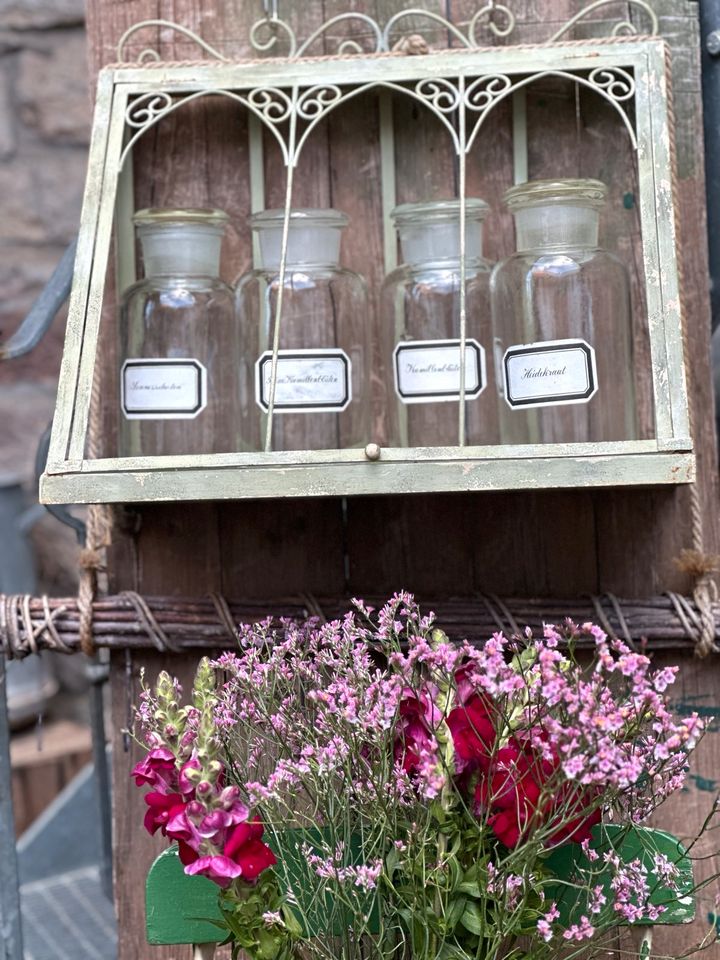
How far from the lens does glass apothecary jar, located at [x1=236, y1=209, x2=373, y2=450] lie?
1.18 metres

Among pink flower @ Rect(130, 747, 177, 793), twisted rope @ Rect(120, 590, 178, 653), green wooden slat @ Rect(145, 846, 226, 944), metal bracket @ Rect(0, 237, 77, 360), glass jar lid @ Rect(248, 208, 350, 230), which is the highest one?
glass jar lid @ Rect(248, 208, 350, 230)

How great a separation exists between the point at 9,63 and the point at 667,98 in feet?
5.48

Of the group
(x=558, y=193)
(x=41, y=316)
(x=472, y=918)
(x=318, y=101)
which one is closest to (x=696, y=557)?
(x=558, y=193)

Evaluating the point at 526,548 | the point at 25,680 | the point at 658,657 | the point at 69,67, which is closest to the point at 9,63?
the point at 69,67

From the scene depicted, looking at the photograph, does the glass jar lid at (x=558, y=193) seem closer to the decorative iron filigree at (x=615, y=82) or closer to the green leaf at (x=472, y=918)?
the decorative iron filigree at (x=615, y=82)

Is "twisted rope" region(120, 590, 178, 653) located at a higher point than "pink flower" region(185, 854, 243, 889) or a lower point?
higher

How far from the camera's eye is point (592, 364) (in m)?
1.10

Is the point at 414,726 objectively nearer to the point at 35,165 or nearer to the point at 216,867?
the point at 216,867

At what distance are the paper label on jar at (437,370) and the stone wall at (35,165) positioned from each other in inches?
57.7

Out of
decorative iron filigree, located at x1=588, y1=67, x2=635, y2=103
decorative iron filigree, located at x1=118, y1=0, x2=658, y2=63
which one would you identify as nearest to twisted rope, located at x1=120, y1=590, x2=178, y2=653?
decorative iron filigree, located at x1=118, y1=0, x2=658, y2=63

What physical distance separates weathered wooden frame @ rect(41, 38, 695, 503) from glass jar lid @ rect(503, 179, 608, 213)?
54mm

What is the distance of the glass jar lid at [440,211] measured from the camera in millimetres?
1187

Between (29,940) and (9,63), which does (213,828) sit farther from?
(9,63)

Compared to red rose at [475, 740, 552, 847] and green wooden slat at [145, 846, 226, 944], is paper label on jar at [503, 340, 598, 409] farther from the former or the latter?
green wooden slat at [145, 846, 226, 944]
